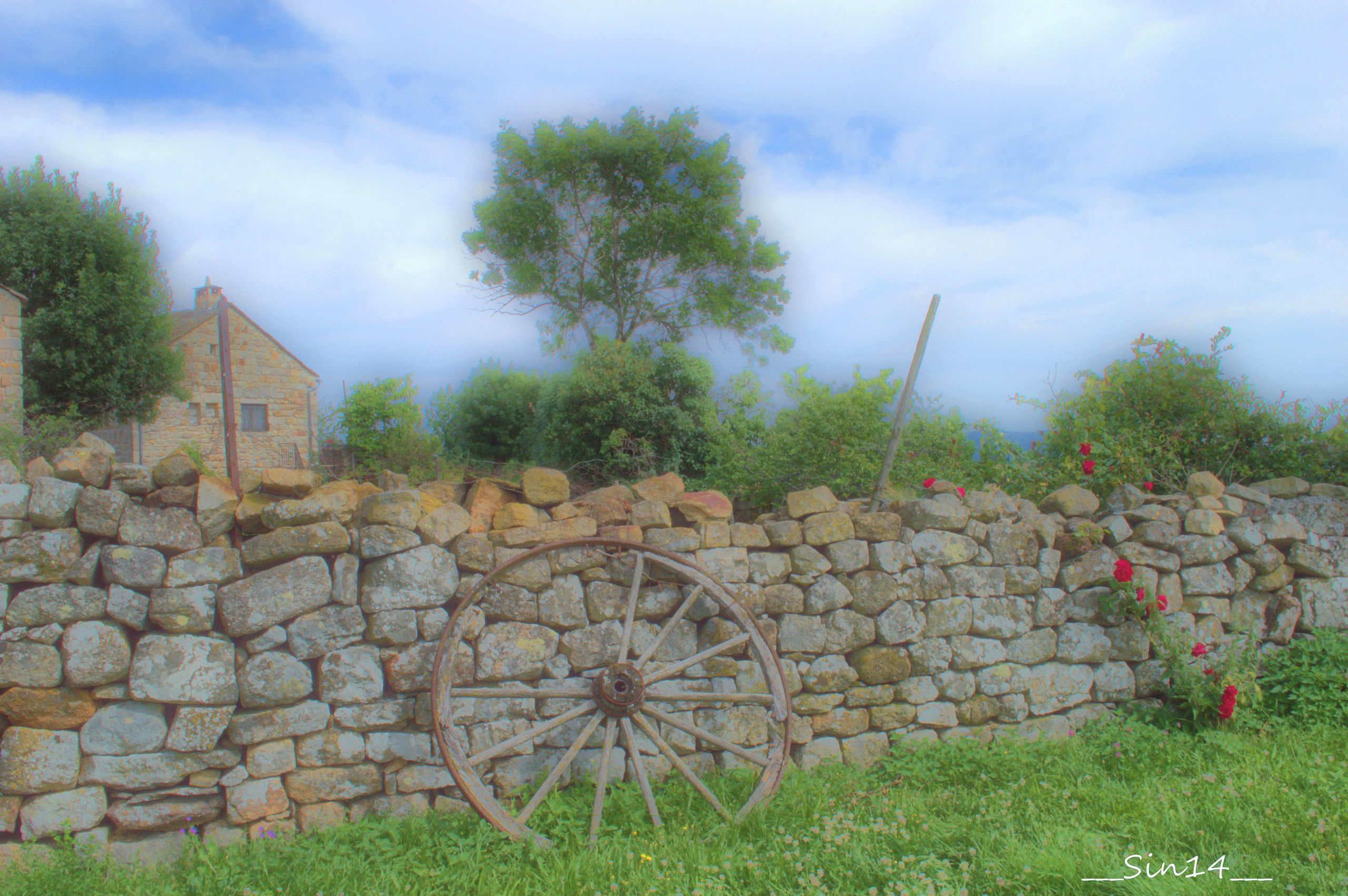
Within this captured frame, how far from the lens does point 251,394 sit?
1889 cm

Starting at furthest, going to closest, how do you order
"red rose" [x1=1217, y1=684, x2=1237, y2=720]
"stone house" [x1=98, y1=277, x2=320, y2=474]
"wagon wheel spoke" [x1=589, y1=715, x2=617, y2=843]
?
"stone house" [x1=98, y1=277, x2=320, y2=474] < "red rose" [x1=1217, y1=684, x2=1237, y2=720] < "wagon wheel spoke" [x1=589, y1=715, x2=617, y2=843]

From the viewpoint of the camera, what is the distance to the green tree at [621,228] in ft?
63.1

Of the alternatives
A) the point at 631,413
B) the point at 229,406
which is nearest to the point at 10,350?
the point at 631,413

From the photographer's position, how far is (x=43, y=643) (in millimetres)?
3287

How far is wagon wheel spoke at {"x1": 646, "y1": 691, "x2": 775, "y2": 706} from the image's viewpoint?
3809 mm

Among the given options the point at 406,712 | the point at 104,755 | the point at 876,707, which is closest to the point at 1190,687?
the point at 876,707

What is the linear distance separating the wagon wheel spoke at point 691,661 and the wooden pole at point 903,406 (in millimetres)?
1270

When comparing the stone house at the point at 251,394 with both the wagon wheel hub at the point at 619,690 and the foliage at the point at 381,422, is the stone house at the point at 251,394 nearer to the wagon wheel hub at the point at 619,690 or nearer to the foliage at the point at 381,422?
the foliage at the point at 381,422

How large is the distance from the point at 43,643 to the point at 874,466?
4785mm

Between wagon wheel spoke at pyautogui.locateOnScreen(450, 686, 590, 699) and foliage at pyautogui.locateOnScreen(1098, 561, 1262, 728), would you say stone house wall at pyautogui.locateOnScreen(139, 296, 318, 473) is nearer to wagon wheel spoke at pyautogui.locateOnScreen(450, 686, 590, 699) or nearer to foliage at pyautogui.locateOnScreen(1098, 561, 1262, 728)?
wagon wheel spoke at pyautogui.locateOnScreen(450, 686, 590, 699)

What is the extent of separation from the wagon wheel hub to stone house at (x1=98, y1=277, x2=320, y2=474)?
16.1m

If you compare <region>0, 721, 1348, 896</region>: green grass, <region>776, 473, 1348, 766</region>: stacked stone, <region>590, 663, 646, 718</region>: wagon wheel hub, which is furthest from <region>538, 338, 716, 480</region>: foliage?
<region>0, 721, 1348, 896</region>: green grass

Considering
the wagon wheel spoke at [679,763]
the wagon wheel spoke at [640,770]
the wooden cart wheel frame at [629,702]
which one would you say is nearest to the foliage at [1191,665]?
the wooden cart wheel frame at [629,702]

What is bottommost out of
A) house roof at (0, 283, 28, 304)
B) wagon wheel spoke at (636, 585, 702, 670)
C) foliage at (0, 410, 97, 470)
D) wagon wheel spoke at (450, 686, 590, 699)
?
wagon wheel spoke at (450, 686, 590, 699)
